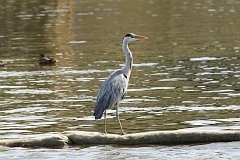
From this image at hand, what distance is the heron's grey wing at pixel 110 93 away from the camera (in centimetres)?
1852

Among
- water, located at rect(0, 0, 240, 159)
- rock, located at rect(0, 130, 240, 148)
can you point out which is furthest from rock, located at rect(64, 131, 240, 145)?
water, located at rect(0, 0, 240, 159)

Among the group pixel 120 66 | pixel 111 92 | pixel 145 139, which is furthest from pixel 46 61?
pixel 145 139

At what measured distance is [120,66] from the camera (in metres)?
32.6

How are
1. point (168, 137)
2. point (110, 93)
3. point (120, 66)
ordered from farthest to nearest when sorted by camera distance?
point (120, 66), point (110, 93), point (168, 137)

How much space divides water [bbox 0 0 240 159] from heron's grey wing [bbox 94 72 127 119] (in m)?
1.14

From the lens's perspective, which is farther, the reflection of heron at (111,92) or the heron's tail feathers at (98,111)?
the reflection of heron at (111,92)

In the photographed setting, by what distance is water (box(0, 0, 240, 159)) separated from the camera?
21.3 m

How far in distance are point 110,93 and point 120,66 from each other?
45.6ft

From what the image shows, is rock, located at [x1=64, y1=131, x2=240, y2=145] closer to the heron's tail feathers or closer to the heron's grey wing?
the heron's tail feathers

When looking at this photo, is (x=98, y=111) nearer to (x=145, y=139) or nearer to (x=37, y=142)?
(x=145, y=139)

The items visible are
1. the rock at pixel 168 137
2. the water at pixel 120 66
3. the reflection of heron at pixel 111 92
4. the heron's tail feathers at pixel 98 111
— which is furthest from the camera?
the water at pixel 120 66

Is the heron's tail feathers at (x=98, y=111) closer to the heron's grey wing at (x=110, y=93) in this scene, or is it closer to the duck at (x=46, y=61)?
the heron's grey wing at (x=110, y=93)

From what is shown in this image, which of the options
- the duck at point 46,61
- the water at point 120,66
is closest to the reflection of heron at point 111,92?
the water at point 120,66

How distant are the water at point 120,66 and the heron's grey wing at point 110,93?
44.7 inches
